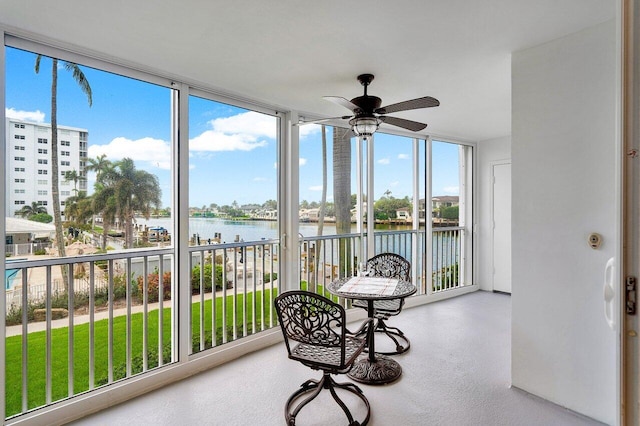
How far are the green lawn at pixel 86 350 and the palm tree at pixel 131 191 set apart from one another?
887mm

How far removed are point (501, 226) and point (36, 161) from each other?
228 inches

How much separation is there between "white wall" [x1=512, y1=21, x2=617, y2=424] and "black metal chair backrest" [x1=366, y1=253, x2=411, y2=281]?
3.88 ft

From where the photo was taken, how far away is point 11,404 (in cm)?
213

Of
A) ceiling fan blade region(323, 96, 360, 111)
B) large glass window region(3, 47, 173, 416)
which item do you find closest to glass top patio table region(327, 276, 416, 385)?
ceiling fan blade region(323, 96, 360, 111)

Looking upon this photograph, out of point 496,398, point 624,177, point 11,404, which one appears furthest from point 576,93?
point 11,404

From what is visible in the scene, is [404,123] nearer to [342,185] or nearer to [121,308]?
[342,185]

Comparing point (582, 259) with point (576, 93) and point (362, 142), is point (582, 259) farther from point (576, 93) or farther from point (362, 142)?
point (362, 142)

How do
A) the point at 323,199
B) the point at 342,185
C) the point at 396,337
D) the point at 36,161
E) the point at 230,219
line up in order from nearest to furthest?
the point at 36,161, the point at 230,219, the point at 396,337, the point at 323,199, the point at 342,185

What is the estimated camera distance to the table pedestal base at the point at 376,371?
255 centimetres

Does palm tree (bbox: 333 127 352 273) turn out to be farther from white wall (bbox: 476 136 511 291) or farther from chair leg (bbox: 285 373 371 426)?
white wall (bbox: 476 136 511 291)

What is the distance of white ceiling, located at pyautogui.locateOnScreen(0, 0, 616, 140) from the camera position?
1778mm

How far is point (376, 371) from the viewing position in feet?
8.56

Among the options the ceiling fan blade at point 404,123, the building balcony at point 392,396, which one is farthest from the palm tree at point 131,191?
the ceiling fan blade at point 404,123

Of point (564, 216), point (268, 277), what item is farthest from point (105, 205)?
point (564, 216)
